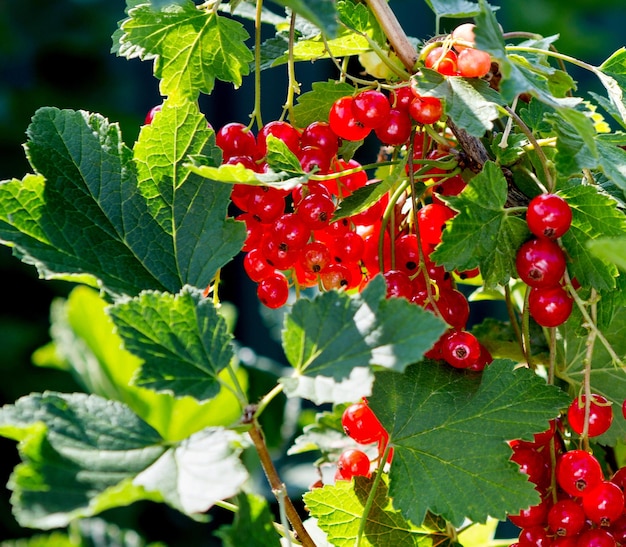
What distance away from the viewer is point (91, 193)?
0.46m

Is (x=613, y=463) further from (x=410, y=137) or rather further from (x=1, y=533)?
(x=1, y=533)

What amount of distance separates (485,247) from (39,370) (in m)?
1.61

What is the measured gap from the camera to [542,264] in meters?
0.46

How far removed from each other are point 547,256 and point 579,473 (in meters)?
0.13

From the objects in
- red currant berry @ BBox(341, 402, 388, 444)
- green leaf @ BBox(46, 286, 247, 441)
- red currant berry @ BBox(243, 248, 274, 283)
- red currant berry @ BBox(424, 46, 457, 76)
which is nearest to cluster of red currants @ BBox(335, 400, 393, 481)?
red currant berry @ BBox(341, 402, 388, 444)

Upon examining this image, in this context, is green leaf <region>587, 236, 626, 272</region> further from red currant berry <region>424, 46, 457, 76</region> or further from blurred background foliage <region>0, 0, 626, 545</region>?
blurred background foliage <region>0, 0, 626, 545</region>

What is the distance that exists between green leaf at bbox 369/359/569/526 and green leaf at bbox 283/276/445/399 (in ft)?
0.33

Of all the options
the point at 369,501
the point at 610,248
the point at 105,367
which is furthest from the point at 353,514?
the point at 105,367

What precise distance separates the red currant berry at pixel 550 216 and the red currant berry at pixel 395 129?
9cm

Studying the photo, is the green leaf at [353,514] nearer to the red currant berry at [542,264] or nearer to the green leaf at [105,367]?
the red currant berry at [542,264]

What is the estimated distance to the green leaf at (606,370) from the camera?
1.85 feet

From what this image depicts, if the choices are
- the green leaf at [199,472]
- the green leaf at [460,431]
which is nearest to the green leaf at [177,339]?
the green leaf at [199,472]

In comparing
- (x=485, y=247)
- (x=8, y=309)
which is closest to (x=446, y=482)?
(x=485, y=247)

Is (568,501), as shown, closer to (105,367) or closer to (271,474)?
(271,474)
